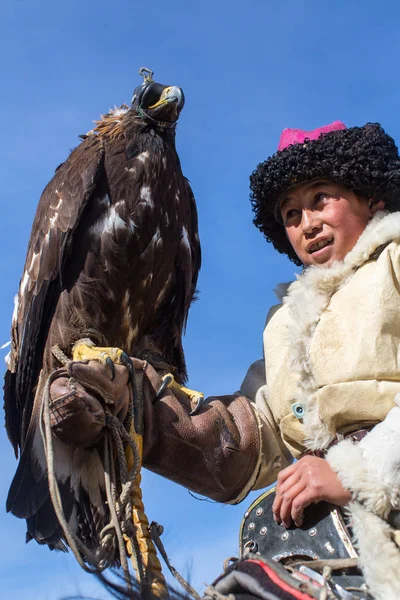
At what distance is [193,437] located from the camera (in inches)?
112

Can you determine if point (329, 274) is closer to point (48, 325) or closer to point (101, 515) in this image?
point (101, 515)

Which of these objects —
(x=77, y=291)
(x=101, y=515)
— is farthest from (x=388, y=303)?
(x=77, y=291)

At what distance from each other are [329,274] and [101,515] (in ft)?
4.17

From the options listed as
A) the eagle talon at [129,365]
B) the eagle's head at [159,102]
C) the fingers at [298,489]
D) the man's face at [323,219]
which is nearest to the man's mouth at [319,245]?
the man's face at [323,219]

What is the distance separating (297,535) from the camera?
2277mm

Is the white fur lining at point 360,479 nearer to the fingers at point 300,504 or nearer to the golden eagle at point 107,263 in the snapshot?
the fingers at point 300,504

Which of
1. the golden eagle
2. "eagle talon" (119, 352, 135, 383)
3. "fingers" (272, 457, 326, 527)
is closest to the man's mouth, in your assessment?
"eagle talon" (119, 352, 135, 383)

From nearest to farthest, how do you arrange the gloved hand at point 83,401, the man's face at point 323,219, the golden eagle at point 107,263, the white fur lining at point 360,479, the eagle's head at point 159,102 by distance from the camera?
the white fur lining at point 360,479, the gloved hand at point 83,401, the man's face at point 323,219, the golden eagle at point 107,263, the eagle's head at point 159,102

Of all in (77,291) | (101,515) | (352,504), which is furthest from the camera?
(77,291)

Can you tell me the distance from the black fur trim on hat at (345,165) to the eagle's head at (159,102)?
159 centimetres

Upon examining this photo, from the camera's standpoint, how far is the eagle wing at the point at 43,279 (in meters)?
4.18

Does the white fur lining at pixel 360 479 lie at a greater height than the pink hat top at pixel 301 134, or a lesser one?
lesser

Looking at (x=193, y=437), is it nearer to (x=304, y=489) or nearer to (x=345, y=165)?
(x=304, y=489)

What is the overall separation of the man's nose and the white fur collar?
7.7 inches
